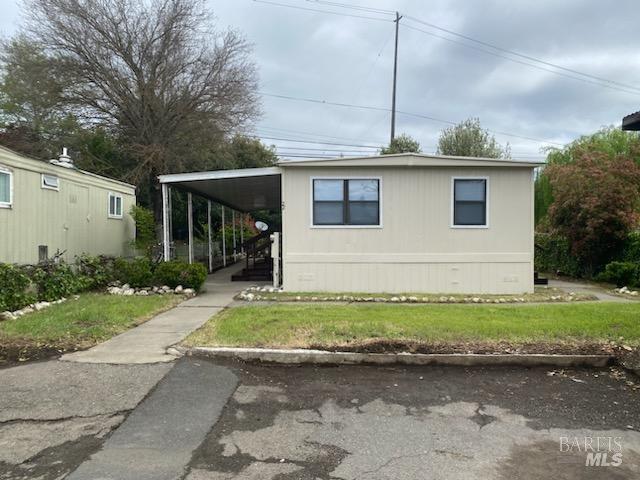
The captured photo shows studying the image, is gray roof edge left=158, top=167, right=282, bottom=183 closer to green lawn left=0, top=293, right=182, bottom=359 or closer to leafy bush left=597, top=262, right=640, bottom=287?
green lawn left=0, top=293, right=182, bottom=359

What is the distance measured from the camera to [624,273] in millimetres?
13922

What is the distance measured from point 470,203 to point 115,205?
398 inches

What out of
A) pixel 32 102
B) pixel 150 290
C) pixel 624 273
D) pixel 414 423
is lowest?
pixel 414 423

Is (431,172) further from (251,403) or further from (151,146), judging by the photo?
(151,146)

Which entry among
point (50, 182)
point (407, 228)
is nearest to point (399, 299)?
A: point (407, 228)

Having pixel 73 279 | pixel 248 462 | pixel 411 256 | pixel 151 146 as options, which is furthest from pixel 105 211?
pixel 248 462

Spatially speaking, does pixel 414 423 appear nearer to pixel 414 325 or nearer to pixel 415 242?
pixel 414 325

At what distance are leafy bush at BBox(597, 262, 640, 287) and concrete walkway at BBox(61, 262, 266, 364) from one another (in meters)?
10.7

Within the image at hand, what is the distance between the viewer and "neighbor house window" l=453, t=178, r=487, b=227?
11625 mm

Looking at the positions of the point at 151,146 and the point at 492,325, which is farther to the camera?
the point at 151,146

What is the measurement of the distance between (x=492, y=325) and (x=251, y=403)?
409 cm

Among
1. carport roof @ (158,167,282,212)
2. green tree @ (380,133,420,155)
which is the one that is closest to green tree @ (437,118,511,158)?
green tree @ (380,133,420,155)

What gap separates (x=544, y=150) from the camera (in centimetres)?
2633

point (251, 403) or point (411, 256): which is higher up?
point (411, 256)
